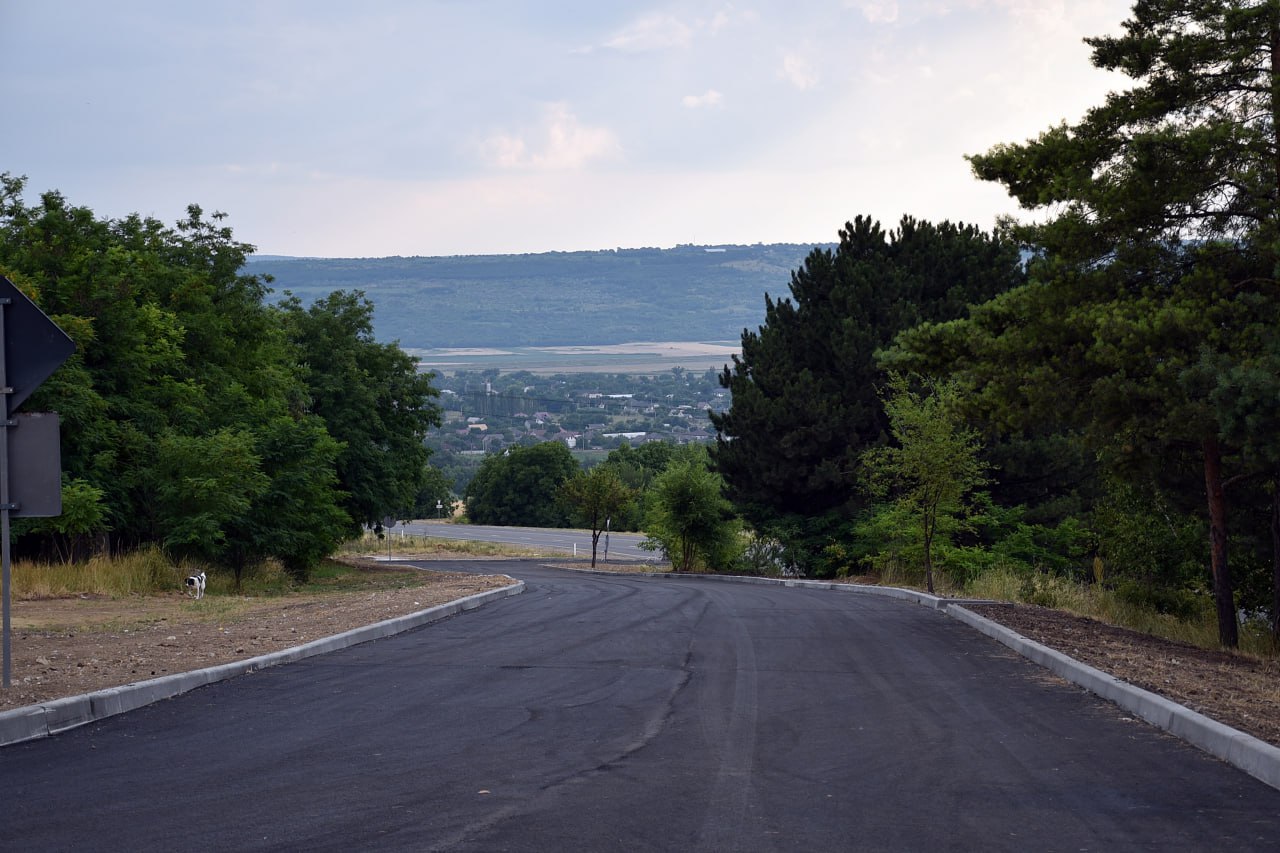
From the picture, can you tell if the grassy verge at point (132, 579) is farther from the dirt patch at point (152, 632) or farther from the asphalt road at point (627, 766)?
the asphalt road at point (627, 766)

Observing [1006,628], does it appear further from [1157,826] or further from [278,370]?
[278,370]

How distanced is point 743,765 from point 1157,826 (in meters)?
2.39

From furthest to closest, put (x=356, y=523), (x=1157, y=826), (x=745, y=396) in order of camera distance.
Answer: (x=356, y=523), (x=745, y=396), (x=1157, y=826)

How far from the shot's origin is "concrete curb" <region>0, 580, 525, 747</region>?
864cm

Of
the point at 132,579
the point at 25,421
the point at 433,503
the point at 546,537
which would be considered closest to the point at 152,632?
the point at 25,421

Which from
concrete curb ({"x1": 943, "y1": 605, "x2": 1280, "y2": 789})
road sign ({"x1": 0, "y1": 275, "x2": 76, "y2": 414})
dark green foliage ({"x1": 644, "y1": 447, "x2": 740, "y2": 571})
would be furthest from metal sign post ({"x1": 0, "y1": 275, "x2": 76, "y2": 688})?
dark green foliage ({"x1": 644, "y1": 447, "x2": 740, "y2": 571})

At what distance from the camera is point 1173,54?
18797 millimetres

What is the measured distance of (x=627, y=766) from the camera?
301 inches

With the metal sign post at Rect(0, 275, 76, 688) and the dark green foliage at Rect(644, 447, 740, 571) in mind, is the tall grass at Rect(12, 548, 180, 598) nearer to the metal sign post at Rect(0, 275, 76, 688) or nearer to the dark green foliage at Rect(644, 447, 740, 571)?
the metal sign post at Rect(0, 275, 76, 688)

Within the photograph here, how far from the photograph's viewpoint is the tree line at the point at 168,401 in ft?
88.7

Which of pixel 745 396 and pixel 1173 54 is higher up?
pixel 1173 54

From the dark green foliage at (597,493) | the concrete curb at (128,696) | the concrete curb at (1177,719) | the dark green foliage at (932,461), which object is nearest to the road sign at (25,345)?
the concrete curb at (128,696)

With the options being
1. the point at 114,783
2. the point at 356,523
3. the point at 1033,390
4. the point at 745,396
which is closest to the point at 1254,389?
the point at 1033,390

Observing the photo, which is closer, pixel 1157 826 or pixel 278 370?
pixel 1157 826
